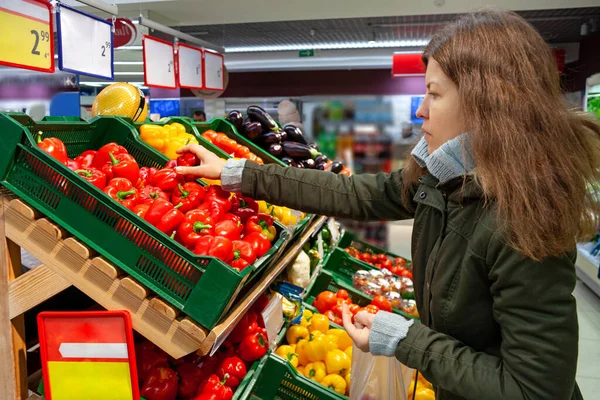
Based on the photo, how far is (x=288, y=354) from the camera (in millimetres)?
2596

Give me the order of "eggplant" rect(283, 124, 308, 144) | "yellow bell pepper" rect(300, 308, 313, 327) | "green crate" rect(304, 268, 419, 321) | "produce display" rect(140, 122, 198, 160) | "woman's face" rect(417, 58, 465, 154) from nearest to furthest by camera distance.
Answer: "woman's face" rect(417, 58, 465, 154) → "produce display" rect(140, 122, 198, 160) → "yellow bell pepper" rect(300, 308, 313, 327) → "eggplant" rect(283, 124, 308, 144) → "green crate" rect(304, 268, 419, 321)

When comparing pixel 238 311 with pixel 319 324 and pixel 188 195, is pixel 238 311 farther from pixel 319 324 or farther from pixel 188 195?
pixel 319 324

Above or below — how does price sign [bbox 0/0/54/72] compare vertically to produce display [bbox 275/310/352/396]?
above

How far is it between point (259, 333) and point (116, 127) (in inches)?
39.8

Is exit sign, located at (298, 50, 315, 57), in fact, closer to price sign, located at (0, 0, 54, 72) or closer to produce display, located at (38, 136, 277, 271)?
price sign, located at (0, 0, 54, 72)

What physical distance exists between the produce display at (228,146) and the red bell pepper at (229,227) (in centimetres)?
97

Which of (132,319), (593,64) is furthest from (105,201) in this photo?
(593,64)

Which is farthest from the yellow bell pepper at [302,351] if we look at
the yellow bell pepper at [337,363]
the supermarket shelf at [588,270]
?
the supermarket shelf at [588,270]

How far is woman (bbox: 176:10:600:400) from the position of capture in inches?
43.8

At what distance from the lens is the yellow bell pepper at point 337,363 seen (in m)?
2.60

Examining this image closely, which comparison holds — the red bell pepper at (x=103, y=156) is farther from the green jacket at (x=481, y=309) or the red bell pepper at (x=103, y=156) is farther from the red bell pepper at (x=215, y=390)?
the green jacket at (x=481, y=309)

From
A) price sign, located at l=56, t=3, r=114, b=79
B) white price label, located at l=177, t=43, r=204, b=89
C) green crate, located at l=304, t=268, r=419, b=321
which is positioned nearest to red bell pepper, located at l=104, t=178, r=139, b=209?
green crate, located at l=304, t=268, r=419, b=321

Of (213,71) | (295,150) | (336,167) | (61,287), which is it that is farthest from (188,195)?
(213,71)

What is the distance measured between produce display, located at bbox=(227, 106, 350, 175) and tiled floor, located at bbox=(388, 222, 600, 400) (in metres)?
0.78
